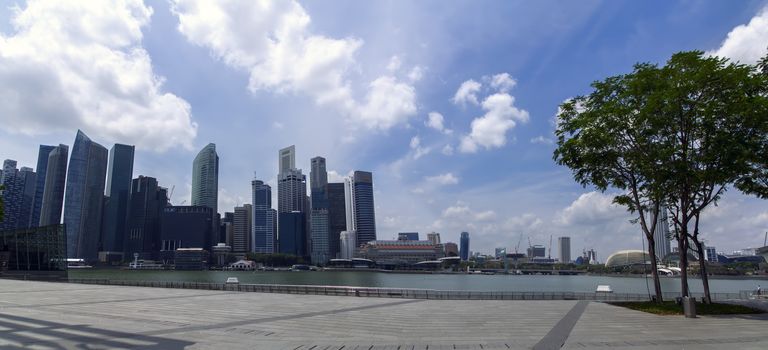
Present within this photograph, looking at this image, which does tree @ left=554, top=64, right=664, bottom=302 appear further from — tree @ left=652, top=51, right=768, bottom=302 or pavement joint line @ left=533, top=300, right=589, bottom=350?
pavement joint line @ left=533, top=300, right=589, bottom=350

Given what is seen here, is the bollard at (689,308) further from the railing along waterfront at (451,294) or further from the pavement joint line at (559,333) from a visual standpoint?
the railing along waterfront at (451,294)

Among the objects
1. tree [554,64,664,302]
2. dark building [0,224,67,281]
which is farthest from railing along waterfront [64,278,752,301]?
dark building [0,224,67,281]

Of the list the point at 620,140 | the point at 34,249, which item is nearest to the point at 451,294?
the point at 620,140

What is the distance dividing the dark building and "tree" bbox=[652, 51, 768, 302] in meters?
120

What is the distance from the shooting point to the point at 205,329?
20.2m

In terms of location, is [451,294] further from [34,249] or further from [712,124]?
[34,249]

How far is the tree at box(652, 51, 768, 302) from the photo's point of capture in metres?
26.5

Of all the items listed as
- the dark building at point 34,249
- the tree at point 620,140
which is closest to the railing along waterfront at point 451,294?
the tree at point 620,140

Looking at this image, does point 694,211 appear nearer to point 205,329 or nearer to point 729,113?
point 729,113

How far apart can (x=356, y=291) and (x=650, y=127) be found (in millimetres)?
26828

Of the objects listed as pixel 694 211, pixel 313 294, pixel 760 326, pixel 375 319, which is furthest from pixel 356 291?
pixel 760 326

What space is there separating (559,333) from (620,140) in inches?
658

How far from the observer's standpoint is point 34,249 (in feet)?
375

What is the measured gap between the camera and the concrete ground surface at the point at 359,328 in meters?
16.9
